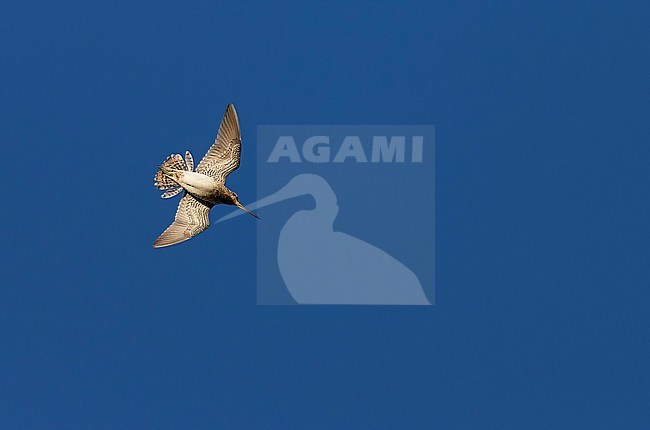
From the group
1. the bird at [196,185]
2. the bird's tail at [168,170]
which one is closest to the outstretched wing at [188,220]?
the bird at [196,185]

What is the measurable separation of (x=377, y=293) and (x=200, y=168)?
7.14 feet

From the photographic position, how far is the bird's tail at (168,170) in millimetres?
5898

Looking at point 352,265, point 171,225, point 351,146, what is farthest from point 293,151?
point 171,225

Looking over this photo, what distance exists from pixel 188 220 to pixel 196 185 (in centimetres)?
23

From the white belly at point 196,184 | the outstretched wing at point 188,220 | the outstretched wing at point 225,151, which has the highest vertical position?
the outstretched wing at point 225,151

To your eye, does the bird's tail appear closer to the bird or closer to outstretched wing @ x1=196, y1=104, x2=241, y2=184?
the bird

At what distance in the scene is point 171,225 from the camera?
593 cm

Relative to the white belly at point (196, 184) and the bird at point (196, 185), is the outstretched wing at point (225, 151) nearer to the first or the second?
the bird at point (196, 185)

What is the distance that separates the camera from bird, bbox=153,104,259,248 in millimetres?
5863

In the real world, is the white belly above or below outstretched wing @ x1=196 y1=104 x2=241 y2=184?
below

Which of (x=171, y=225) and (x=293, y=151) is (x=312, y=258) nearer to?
(x=293, y=151)

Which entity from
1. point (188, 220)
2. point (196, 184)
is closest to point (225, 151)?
point (196, 184)

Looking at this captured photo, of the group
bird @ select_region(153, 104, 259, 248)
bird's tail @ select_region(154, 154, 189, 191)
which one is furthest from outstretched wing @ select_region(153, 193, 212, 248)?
bird's tail @ select_region(154, 154, 189, 191)

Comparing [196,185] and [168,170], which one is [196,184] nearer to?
[196,185]
